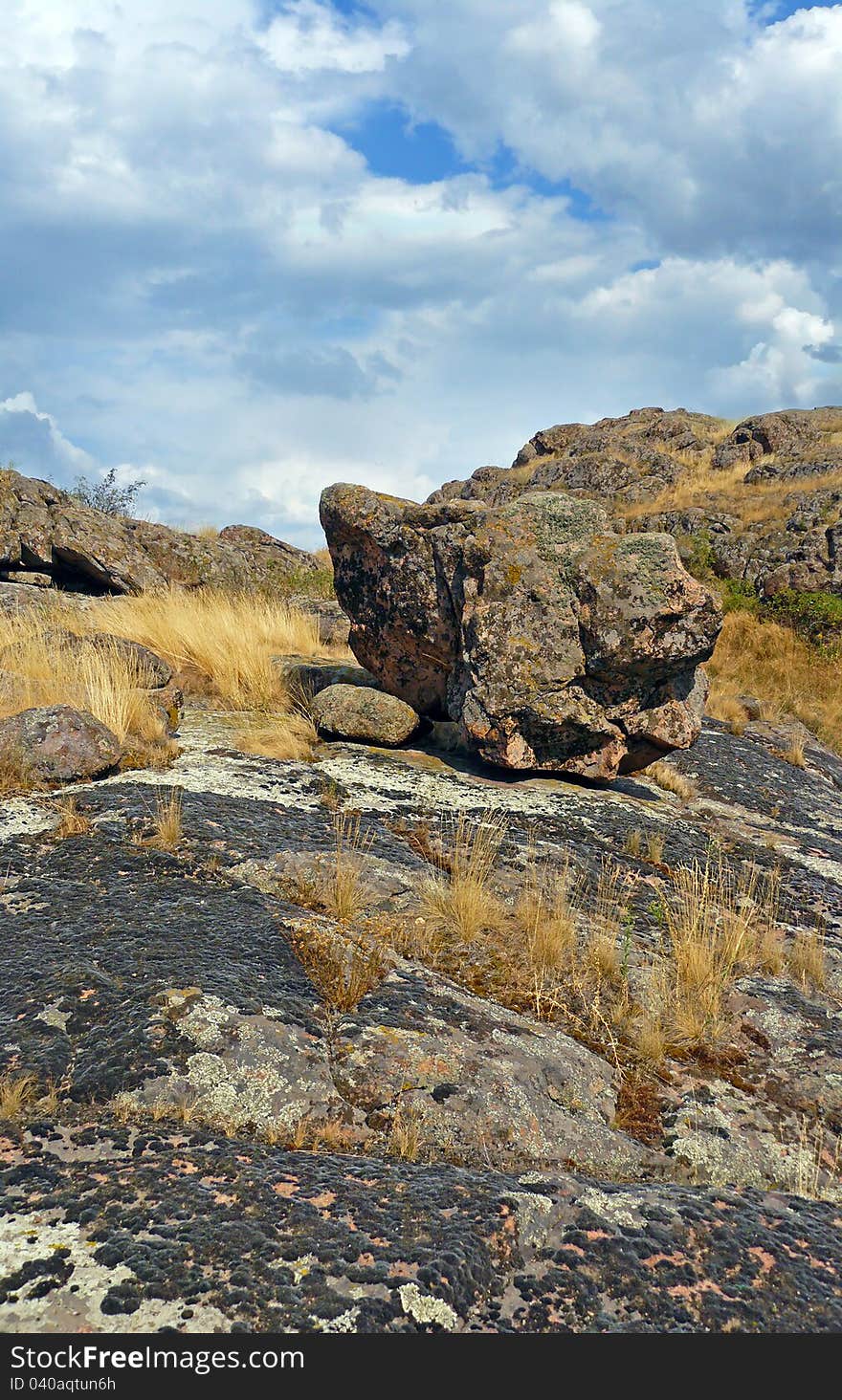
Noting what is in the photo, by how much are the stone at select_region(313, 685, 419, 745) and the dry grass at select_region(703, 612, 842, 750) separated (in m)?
7.82

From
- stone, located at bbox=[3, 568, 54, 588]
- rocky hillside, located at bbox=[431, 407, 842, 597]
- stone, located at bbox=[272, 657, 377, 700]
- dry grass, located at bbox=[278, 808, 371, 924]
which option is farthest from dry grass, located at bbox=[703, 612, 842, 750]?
stone, located at bbox=[3, 568, 54, 588]

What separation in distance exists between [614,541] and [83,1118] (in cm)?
556

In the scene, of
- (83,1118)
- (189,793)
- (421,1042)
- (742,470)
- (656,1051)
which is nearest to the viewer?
(83,1118)

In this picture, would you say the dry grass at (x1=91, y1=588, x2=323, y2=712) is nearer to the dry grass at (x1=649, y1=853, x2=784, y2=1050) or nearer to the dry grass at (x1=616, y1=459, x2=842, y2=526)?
the dry grass at (x1=649, y1=853, x2=784, y2=1050)

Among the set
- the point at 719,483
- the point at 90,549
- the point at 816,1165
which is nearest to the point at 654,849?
the point at 816,1165

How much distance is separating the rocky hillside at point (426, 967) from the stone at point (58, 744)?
0.9 inches

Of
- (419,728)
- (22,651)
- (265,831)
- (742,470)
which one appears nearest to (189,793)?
(265,831)

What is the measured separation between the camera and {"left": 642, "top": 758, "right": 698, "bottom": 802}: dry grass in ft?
24.3

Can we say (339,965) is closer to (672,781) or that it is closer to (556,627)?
(556,627)

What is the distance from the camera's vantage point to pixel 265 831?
→ 17.0ft

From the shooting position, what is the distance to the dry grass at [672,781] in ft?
24.3

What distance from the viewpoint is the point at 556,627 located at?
21.4 ft

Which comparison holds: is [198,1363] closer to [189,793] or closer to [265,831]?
[265,831]

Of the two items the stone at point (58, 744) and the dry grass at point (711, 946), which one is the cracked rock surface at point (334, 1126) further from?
the stone at point (58, 744)
